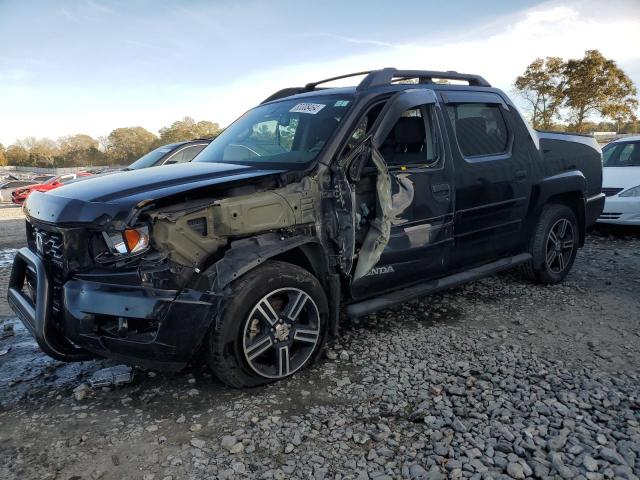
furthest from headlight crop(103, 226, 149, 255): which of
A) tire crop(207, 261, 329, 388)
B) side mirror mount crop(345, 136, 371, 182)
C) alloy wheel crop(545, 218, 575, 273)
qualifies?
alloy wheel crop(545, 218, 575, 273)

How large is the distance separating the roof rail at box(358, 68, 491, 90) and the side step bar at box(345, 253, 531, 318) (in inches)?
62.1

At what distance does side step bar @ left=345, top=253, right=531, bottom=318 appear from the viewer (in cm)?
331

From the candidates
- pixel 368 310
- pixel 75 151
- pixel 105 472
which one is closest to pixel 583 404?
pixel 368 310

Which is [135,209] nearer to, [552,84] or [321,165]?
[321,165]

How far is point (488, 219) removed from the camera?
3994 mm

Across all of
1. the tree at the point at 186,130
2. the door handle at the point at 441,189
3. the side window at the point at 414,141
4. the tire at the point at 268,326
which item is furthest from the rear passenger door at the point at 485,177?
the tree at the point at 186,130

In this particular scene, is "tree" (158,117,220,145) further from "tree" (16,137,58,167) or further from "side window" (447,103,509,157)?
"side window" (447,103,509,157)

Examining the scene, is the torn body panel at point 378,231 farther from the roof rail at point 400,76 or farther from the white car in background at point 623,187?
the white car in background at point 623,187

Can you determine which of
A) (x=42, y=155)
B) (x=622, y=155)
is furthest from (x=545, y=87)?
(x=42, y=155)

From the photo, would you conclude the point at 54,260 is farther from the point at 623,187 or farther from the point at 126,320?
the point at 623,187

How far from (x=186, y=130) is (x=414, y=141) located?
56972mm

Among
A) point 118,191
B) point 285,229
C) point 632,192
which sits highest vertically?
point 118,191

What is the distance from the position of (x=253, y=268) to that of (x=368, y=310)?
963mm

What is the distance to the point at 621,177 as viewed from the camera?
23.9 ft
